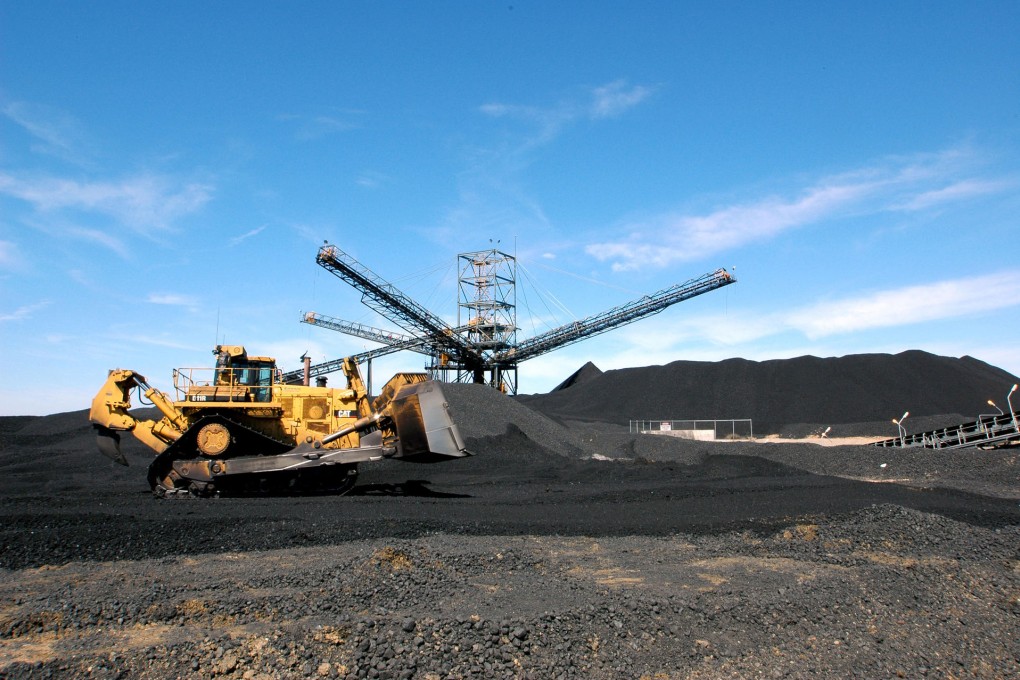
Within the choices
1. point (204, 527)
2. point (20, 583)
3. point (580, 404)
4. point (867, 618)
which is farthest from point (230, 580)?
point (580, 404)

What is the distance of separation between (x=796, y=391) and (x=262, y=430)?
112ft

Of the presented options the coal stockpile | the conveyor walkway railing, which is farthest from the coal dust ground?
the coal stockpile

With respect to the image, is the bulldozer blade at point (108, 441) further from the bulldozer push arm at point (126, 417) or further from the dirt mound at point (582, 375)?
the dirt mound at point (582, 375)

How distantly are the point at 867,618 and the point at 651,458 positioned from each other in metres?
17.9

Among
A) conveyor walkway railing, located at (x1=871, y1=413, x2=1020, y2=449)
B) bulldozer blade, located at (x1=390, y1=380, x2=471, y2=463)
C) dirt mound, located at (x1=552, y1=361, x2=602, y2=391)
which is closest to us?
bulldozer blade, located at (x1=390, y1=380, x2=471, y2=463)

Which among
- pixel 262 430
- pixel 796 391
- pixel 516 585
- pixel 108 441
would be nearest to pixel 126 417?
pixel 108 441

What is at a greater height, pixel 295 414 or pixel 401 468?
pixel 295 414

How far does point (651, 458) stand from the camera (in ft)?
78.9

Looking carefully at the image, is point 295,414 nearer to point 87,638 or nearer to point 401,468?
point 401,468

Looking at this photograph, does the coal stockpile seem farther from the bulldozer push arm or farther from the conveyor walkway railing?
the bulldozer push arm

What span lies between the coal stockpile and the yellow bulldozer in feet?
85.6

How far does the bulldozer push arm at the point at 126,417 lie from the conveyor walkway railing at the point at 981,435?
18.2 m

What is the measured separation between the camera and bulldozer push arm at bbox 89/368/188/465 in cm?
1268

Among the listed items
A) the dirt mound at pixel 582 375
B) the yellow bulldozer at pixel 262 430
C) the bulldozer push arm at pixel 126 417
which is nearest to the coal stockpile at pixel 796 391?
the dirt mound at pixel 582 375
